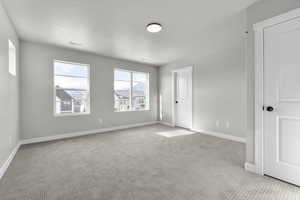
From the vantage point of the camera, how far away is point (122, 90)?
521 cm

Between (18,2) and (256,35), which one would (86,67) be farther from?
(256,35)

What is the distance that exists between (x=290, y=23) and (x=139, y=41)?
2.70 metres

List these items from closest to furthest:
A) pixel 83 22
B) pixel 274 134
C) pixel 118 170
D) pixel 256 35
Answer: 1. pixel 274 134
2. pixel 256 35
3. pixel 118 170
4. pixel 83 22

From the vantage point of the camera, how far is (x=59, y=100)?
12.9 ft

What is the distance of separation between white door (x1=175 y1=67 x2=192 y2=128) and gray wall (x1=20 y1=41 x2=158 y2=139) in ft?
7.13

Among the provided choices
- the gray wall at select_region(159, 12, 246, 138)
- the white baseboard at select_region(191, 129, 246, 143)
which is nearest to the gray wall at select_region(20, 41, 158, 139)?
the gray wall at select_region(159, 12, 246, 138)

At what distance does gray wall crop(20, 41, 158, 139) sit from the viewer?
3.45m

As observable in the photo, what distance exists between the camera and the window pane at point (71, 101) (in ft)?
12.9

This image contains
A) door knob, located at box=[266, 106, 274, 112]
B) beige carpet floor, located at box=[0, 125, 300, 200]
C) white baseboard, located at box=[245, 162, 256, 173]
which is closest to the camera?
beige carpet floor, located at box=[0, 125, 300, 200]

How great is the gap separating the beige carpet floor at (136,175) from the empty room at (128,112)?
0.05 ft

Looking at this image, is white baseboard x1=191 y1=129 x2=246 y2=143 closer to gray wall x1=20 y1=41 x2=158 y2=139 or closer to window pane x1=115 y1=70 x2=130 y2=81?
gray wall x1=20 y1=41 x2=158 y2=139

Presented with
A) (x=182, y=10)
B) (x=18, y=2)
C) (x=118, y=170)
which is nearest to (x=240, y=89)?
(x=182, y=10)

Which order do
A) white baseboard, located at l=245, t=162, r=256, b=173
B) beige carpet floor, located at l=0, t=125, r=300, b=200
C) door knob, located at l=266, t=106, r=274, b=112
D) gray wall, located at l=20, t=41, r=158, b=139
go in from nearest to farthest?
beige carpet floor, located at l=0, t=125, r=300, b=200 < door knob, located at l=266, t=106, r=274, b=112 < white baseboard, located at l=245, t=162, r=256, b=173 < gray wall, located at l=20, t=41, r=158, b=139

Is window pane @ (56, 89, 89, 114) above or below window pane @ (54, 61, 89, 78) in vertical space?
below
